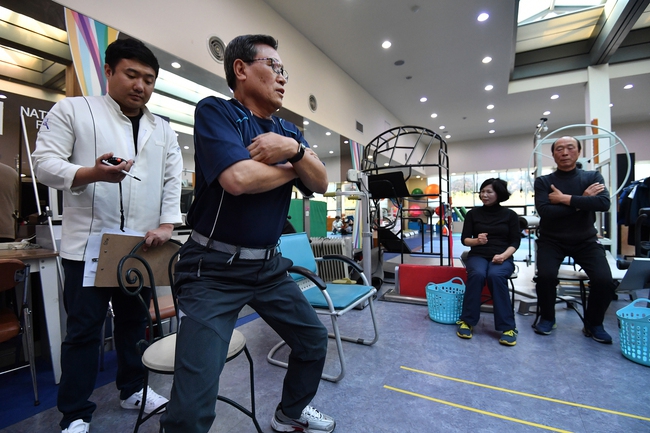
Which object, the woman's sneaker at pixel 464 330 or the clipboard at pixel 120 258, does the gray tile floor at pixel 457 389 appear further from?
the clipboard at pixel 120 258

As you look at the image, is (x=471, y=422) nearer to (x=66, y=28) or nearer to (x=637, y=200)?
(x=66, y=28)

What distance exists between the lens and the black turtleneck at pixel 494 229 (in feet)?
8.90

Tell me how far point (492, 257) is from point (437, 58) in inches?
197

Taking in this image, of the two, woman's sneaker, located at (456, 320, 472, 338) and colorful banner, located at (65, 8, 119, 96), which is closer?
colorful banner, located at (65, 8, 119, 96)

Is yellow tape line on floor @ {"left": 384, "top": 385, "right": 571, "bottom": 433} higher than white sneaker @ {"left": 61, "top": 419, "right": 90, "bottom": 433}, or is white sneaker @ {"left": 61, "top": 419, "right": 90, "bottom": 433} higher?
white sneaker @ {"left": 61, "top": 419, "right": 90, "bottom": 433}

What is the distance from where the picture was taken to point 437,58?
241 inches

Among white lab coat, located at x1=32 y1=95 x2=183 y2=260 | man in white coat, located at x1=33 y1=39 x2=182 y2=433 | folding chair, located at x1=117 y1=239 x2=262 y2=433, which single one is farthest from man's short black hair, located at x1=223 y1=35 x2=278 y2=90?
folding chair, located at x1=117 y1=239 x2=262 y2=433

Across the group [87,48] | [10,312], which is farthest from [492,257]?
[87,48]

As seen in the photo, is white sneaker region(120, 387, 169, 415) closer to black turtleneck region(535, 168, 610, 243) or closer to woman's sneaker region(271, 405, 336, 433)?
woman's sneaker region(271, 405, 336, 433)

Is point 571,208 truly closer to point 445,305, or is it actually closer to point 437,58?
point 445,305

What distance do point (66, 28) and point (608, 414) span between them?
161 inches

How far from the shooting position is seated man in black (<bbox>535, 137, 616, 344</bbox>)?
229cm

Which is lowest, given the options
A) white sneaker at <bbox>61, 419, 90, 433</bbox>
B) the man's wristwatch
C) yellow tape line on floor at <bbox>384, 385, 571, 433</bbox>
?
yellow tape line on floor at <bbox>384, 385, 571, 433</bbox>

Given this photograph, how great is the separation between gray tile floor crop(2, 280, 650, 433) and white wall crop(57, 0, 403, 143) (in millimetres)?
2843
